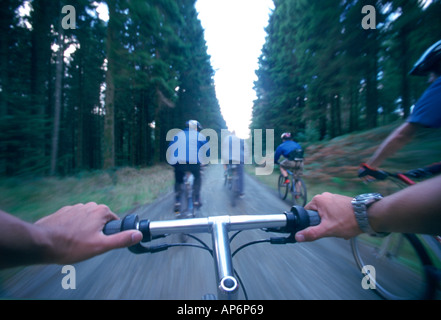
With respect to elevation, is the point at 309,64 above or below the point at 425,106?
above

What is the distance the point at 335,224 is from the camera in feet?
3.23

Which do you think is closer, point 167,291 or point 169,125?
point 167,291

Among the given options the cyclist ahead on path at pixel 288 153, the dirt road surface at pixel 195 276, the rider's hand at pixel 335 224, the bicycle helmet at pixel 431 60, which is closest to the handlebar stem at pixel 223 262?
the rider's hand at pixel 335 224

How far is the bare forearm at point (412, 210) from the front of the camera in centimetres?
80

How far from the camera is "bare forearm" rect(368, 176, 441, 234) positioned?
80cm

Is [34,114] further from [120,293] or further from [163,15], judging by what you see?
[120,293]

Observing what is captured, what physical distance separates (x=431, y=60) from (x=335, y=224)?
1976mm

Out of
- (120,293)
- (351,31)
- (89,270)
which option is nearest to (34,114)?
(89,270)

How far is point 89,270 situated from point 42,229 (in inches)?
80.8

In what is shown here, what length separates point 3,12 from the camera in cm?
632

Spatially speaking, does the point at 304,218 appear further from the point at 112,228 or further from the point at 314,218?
the point at 112,228

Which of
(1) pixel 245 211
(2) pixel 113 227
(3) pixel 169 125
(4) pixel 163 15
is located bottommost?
(1) pixel 245 211

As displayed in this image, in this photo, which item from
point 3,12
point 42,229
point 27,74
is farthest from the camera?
point 27,74

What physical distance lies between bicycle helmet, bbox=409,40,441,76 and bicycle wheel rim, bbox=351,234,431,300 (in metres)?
1.61
